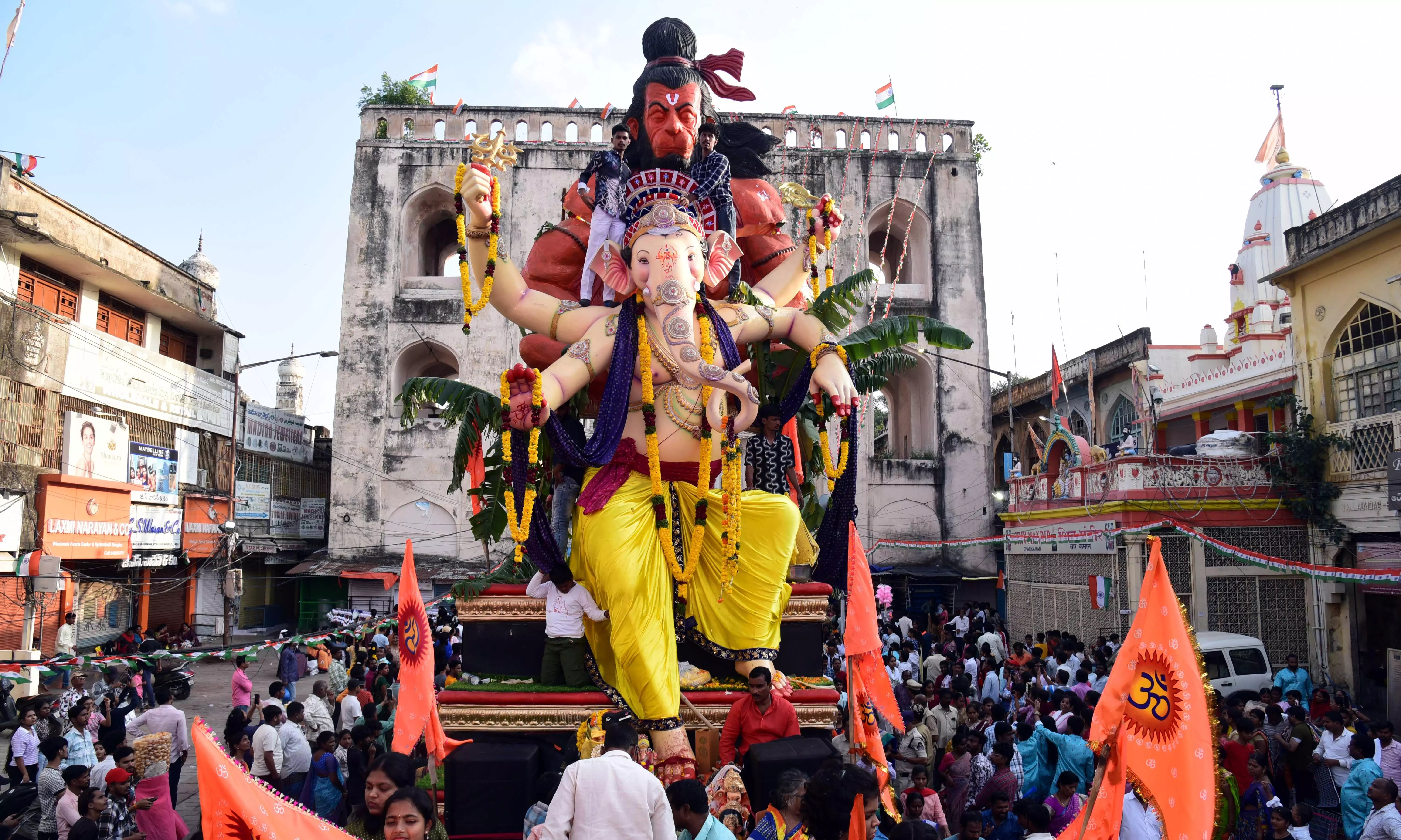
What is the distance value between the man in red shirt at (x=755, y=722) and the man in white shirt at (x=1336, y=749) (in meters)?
4.73

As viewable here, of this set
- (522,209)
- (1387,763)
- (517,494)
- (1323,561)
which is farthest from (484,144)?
(522,209)

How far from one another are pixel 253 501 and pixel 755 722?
834 inches

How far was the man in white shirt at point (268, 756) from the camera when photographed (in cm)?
691

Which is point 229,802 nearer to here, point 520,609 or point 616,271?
point 520,609

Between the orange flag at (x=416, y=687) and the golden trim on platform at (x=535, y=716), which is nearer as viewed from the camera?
the orange flag at (x=416, y=687)

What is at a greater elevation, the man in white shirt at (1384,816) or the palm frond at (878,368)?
the palm frond at (878,368)

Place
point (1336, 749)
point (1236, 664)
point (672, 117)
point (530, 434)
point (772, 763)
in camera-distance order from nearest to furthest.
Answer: point (772, 763) < point (530, 434) < point (672, 117) < point (1336, 749) < point (1236, 664)

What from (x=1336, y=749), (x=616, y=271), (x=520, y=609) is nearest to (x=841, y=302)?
(x=616, y=271)

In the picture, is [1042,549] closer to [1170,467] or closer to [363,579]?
[1170,467]

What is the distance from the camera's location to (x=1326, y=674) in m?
15.1

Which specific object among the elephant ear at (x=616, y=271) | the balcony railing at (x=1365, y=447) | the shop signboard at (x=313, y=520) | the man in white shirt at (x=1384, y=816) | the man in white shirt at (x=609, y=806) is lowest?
the man in white shirt at (x=1384, y=816)

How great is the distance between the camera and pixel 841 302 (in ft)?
32.4

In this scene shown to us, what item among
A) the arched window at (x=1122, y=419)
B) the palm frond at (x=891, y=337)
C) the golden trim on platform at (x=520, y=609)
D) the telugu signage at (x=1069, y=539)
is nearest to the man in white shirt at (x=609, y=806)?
the golden trim on platform at (x=520, y=609)

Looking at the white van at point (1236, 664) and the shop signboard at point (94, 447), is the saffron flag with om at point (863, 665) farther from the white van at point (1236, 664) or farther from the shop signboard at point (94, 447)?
the shop signboard at point (94, 447)
